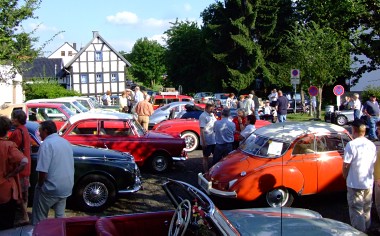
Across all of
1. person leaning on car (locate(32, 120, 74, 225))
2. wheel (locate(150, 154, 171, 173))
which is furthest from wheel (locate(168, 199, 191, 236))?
wheel (locate(150, 154, 171, 173))

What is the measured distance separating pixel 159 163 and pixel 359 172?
6313mm

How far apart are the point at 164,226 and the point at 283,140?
4.48m

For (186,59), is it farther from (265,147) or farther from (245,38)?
(265,147)

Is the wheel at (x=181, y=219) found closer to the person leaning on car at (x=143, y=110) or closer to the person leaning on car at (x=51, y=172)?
the person leaning on car at (x=51, y=172)

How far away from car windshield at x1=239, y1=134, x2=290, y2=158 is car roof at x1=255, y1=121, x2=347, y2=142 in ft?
0.35

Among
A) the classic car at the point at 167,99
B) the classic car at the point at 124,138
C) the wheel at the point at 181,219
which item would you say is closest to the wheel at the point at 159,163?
the classic car at the point at 124,138

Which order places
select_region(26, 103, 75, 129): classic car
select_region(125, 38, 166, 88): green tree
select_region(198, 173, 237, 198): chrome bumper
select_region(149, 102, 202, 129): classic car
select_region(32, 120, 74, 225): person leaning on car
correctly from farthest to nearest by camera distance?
select_region(125, 38, 166, 88): green tree
select_region(149, 102, 202, 129): classic car
select_region(26, 103, 75, 129): classic car
select_region(198, 173, 237, 198): chrome bumper
select_region(32, 120, 74, 225): person leaning on car

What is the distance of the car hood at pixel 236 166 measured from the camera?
26.2ft

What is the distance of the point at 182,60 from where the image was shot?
59844 millimetres

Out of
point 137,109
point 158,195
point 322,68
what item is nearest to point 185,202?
point 158,195

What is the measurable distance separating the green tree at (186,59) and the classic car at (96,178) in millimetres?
48544

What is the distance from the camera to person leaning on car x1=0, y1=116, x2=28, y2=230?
215 inches

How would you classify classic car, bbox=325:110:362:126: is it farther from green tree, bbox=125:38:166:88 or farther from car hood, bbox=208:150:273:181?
green tree, bbox=125:38:166:88

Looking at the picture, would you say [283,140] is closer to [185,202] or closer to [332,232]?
[332,232]
